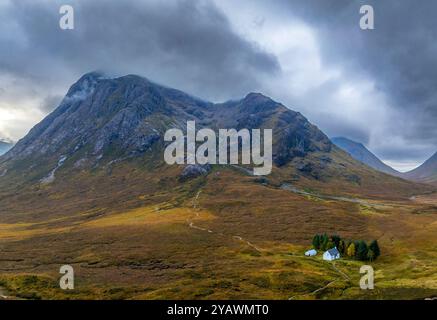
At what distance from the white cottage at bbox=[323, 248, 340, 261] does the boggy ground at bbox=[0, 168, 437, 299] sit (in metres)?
2.19

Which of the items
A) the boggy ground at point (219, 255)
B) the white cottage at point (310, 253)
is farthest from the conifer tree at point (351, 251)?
the white cottage at point (310, 253)

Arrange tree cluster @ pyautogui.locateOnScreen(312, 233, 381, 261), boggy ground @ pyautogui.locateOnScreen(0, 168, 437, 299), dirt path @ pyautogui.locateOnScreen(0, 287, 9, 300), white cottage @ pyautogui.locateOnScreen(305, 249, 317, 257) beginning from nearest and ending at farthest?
dirt path @ pyautogui.locateOnScreen(0, 287, 9, 300) → boggy ground @ pyautogui.locateOnScreen(0, 168, 437, 299) → tree cluster @ pyautogui.locateOnScreen(312, 233, 381, 261) → white cottage @ pyautogui.locateOnScreen(305, 249, 317, 257)

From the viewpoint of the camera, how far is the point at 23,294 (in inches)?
3135

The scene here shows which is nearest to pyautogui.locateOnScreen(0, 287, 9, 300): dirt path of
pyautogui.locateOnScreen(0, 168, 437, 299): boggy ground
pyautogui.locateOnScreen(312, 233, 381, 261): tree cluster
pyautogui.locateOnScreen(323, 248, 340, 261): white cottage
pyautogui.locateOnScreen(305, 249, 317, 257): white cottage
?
pyautogui.locateOnScreen(0, 168, 437, 299): boggy ground

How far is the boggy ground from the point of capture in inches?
3098

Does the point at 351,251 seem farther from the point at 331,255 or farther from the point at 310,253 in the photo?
the point at 310,253

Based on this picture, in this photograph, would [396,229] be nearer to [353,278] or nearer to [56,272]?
[353,278]

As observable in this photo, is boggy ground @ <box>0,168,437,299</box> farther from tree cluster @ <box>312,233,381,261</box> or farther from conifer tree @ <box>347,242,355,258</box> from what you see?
conifer tree @ <box>347,242,355,258</box>

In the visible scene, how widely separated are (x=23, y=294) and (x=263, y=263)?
59.2 m

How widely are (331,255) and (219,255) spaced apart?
109ft

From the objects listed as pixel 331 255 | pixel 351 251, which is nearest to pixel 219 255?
pixel 331 255

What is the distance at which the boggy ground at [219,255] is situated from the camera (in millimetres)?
78688

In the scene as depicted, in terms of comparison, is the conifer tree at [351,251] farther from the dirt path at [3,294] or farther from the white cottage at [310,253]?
the dirt path at [3,294]
